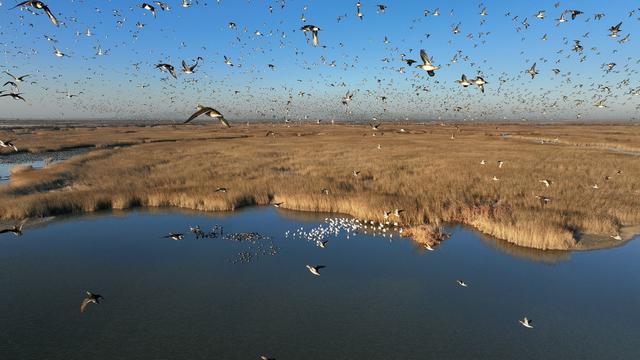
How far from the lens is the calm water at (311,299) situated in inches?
445

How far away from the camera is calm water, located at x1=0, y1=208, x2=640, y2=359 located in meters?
11.3

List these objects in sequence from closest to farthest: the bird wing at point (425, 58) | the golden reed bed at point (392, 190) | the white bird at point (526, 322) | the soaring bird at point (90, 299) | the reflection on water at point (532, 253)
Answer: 1. the soaring bird at point (90, 299)
2. the white bird at point (526, 322)
3. the bird wing at point (425, 58)
4. the reflection on water at point (532, 253)
5. the golden reed bed at point (392, 190)

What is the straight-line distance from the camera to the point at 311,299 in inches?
556

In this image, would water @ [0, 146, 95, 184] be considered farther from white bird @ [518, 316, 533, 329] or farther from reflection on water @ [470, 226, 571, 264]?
white bird @ [518, 316, 533, 329]

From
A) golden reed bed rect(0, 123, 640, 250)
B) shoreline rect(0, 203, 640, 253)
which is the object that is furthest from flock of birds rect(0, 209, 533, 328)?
golden reed bed rect(0, 123, 640, 250)

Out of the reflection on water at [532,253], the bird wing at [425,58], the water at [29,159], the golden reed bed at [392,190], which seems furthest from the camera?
the water at [29,159]

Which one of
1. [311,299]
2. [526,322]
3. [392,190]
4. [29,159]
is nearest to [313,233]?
[311,299]

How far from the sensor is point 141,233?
21.8 meters

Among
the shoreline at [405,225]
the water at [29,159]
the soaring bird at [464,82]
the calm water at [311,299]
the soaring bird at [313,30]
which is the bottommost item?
the calm water at [311,299]

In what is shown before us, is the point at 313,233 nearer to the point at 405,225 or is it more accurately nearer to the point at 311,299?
the point at 405,225

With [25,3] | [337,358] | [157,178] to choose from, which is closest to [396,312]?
[337,358]

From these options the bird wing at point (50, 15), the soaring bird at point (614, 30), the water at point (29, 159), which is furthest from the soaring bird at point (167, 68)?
the water at point (29, 159)

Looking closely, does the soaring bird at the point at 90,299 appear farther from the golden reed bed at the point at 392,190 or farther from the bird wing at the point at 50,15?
the golden reed bed at the point at 392,190

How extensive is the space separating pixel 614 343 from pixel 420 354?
5.66m
